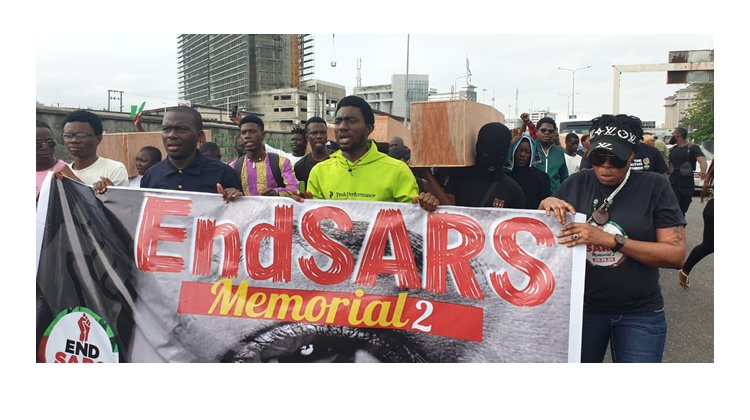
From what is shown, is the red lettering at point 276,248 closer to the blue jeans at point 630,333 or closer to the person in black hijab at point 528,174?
the blue jeans at point 630,333

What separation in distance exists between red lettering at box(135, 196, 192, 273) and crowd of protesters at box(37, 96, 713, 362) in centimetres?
21

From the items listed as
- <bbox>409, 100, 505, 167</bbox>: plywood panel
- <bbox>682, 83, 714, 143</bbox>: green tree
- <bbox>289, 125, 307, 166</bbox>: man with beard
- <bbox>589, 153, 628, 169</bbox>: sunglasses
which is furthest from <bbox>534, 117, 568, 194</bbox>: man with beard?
<bbox>682, 83, 714, 143</bbox>: green tree

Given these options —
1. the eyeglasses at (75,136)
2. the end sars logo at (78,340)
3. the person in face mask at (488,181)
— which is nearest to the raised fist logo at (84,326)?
the end sars logo at (78,340)

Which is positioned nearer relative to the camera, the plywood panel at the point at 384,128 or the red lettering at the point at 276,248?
the red lettering at the point at 276,248

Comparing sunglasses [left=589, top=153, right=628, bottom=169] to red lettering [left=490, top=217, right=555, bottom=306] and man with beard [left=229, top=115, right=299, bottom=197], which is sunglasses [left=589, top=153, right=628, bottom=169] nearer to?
red lettering [left=490, top=217, right=555, bottom=306]

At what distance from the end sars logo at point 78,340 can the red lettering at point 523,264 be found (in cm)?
233

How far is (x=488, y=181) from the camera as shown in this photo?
13.1ft

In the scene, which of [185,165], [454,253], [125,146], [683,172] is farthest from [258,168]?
[683,172]

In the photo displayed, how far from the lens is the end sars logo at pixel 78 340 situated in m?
3.28

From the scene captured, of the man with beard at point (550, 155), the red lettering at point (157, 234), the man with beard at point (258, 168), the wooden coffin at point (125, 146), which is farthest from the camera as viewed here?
the man with beard at point (550, 155)

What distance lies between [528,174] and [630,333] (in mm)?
2124

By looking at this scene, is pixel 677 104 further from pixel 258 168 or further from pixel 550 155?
pixel 258 168

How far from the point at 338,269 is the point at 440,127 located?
127 cm

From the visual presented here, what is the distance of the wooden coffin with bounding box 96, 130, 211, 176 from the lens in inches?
220
